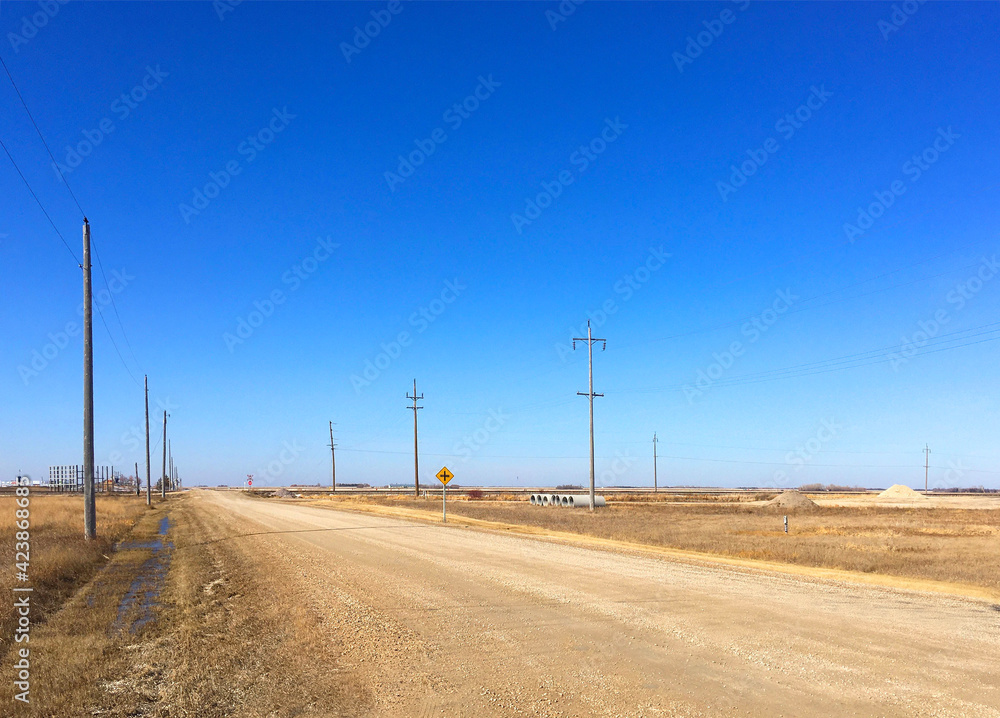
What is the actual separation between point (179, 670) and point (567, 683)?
480 centimetres

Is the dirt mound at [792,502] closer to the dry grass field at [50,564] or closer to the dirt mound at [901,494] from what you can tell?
the dirt mound at [901,494]

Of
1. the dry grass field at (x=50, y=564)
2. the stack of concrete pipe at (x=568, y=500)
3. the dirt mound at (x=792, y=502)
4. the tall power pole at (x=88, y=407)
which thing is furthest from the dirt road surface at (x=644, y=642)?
the dirt mound at (x=792, y=502)

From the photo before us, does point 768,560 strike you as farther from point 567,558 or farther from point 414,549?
point 414,549

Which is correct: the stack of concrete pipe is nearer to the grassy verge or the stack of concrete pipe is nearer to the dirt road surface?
the dirt road surface

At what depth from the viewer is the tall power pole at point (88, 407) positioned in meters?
23.2

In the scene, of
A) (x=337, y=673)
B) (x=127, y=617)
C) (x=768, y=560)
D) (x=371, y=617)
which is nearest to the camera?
(x=337, y=673)

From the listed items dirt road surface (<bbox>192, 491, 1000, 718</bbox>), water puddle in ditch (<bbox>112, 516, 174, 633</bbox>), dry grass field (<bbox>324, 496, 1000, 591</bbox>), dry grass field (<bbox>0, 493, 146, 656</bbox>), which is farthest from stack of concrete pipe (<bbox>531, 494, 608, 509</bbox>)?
dirt road surface (<bbox>192, 491, 1000, 718</bbox>)

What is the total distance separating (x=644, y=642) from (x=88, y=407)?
21353 millimetres

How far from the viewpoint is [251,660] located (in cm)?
885

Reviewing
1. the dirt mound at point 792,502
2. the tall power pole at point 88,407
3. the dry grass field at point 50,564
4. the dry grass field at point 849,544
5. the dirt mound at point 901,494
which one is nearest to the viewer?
the dry grass field at point 50,564

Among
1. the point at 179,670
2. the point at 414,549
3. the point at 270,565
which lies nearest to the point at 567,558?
the point at 414,549

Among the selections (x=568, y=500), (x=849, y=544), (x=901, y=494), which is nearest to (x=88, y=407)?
(x=849, y=544)

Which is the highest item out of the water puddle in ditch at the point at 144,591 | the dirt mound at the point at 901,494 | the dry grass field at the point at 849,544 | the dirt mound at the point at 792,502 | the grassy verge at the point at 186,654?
the grassy verge at the point at 186,654

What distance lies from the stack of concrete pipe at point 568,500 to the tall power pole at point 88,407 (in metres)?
40.3
